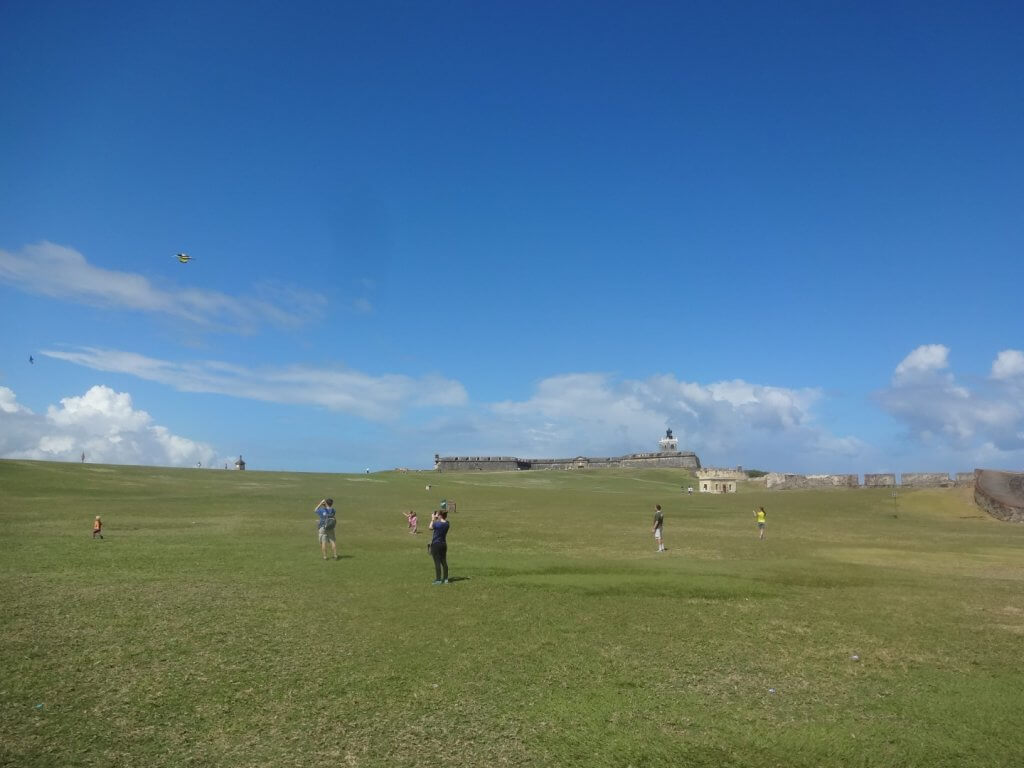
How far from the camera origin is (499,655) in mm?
12508

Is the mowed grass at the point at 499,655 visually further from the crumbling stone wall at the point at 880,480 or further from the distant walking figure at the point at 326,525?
the crumbling stone wall at the point at 880,480

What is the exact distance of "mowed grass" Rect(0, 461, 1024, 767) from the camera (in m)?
8.84

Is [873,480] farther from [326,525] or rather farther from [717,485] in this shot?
[326,525]

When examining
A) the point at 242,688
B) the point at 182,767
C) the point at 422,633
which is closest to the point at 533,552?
the point at 422,633

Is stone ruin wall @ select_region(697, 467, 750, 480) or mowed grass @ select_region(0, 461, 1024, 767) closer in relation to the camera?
mowed grass @ select_region(0, 461, 1024, 767)

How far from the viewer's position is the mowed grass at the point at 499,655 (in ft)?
29.0

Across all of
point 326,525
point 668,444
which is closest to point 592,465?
point 668,444

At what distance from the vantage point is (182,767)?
798cm

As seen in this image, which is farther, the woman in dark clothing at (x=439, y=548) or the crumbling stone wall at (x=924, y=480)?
the crumbling stone wall at (x=924, y=480)

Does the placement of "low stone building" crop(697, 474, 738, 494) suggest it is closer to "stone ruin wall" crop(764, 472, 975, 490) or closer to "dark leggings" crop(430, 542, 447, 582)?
"stone ruin wall" crop(764, 472, 975, 490)

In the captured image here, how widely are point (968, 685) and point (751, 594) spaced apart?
7659 mm

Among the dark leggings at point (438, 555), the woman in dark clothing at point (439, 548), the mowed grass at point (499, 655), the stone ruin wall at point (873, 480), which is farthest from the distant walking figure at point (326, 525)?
the stone ruin wall at point (873, 480)

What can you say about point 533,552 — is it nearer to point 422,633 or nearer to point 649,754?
point 422,633

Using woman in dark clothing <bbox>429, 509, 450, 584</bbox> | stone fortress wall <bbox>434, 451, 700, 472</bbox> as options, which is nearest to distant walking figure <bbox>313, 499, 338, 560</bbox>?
woman in dark clothing <bbox>429, 509, 450, 584</bbox>
